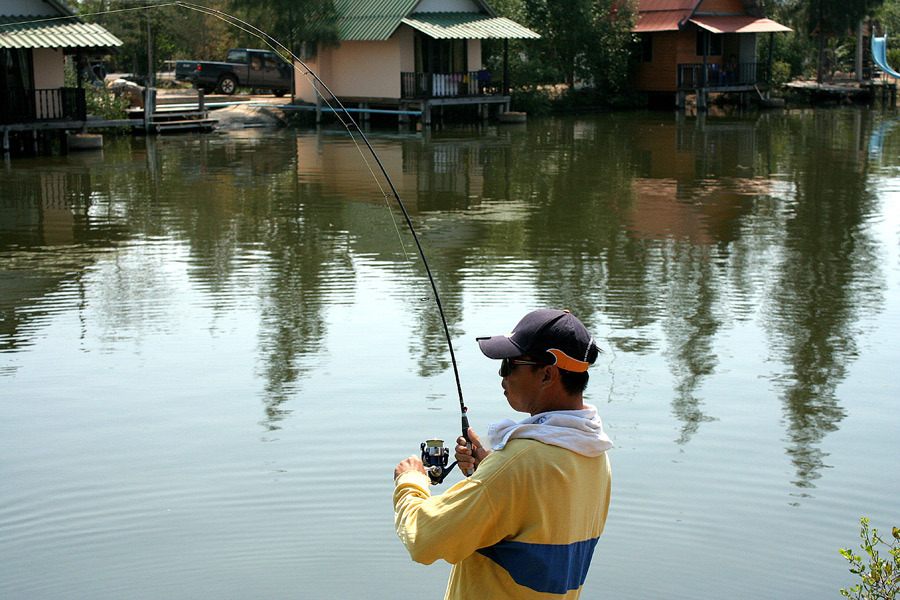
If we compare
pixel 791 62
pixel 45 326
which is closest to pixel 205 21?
pixel 791 62

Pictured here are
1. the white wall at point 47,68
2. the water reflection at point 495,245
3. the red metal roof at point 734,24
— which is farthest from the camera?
the red metal roof at point 734,24

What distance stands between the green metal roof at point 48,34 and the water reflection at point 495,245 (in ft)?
8.44

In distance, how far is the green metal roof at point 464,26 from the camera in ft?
98.9

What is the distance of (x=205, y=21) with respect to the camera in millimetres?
45688

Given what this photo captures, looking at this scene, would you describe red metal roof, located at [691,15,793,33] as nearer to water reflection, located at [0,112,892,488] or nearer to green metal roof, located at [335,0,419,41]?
green metal roof, located at [335,0,419,41]

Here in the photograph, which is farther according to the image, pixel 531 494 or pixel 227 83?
pixel 227 83

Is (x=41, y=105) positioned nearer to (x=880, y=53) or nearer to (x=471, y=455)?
(x=471, y=455)

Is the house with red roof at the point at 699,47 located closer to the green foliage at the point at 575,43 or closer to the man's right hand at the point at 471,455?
the green foliage at the point at 575,43

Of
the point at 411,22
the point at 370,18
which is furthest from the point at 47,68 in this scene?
the point at 411,22

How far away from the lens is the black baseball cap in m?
2.48

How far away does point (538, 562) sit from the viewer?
2.46 meters

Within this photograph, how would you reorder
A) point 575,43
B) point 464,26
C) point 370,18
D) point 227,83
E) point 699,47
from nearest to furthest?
point 464,26
point 370,18
point 227,83
point 575,43
point 699,47

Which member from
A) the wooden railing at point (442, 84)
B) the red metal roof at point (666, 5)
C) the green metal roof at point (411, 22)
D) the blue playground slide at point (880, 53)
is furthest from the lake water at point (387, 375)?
the blue playground slide at point (880, 53)

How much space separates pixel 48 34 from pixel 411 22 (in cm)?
1125
